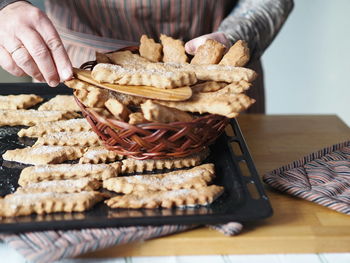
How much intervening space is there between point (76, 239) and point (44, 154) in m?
0.31

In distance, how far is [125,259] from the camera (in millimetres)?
977

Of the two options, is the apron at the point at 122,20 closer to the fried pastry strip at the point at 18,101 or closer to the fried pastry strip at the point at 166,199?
the fried pastry strip at the point at 18,101

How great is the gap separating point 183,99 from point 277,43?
193 cm

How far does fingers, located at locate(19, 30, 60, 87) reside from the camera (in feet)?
3.83

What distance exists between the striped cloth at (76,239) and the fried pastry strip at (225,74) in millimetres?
345

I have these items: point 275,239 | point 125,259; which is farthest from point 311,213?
point 125,259

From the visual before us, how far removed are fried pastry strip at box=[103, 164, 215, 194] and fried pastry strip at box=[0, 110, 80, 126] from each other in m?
0.38

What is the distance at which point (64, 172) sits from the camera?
1109 millimetres

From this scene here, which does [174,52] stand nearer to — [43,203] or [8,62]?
[8,62]

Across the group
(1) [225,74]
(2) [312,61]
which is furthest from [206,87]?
(2) [312,61]

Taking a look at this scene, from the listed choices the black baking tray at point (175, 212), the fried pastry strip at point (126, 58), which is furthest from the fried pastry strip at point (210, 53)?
the black baking tray at point (175, 212)

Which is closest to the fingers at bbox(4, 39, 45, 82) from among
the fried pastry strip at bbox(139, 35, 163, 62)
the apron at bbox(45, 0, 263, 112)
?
the fried pastry strip at bbox(139, 35, 163, 62)

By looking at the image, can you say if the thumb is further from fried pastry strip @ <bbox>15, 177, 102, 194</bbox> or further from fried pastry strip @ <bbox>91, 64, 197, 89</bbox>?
fried pastry strip @ <bbox>15, 177, 102, 194</bbox>

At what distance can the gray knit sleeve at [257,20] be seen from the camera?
1605mm
